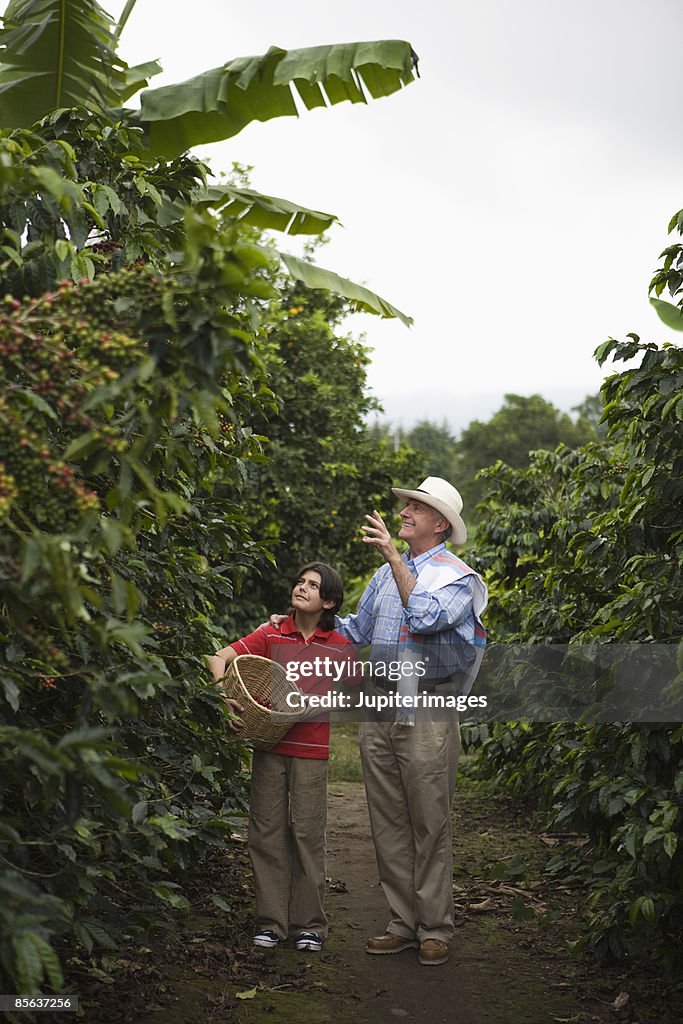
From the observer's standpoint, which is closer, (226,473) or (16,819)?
(16,819)

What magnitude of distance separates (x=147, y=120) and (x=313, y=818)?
3.58 m

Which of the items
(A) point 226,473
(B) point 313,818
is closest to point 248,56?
(A) point 226,473

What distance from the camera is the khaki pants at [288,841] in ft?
14.9

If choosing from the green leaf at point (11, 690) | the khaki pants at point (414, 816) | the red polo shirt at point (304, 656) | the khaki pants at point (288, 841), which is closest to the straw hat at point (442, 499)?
the red polo shirt at point (304, 656)

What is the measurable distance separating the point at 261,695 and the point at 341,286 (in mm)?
2888

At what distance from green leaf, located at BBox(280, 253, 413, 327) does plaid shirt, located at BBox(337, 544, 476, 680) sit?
2.20 metres

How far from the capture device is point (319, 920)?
4594 mm

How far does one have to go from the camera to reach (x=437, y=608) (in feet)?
14.0

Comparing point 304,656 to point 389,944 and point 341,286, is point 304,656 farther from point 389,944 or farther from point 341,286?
point 341,286

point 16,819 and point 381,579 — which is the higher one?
point 381,579

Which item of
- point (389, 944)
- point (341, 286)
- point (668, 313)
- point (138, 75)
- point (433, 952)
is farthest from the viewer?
point (341, 286)

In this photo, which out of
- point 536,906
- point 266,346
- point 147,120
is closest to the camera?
point 536,906

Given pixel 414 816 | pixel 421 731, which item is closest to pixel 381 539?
pixel 421 731

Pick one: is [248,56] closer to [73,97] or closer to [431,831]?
[73,97]
